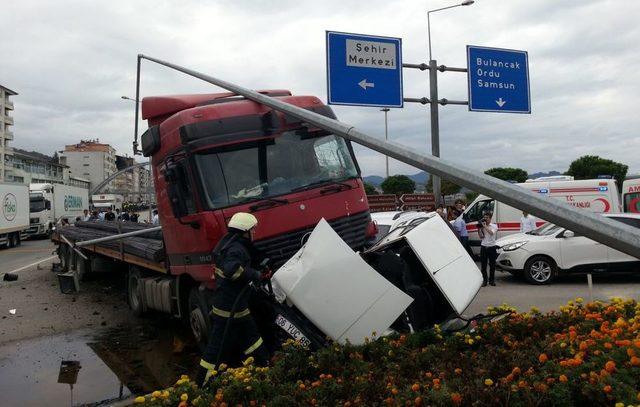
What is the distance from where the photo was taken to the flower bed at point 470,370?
8.55 feet

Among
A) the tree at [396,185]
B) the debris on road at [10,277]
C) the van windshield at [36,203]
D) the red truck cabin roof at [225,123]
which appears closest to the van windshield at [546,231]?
the red truck cabin roof at [225,123]

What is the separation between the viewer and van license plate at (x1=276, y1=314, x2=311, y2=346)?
5129mm

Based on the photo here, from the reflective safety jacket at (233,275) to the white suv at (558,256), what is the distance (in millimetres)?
8455

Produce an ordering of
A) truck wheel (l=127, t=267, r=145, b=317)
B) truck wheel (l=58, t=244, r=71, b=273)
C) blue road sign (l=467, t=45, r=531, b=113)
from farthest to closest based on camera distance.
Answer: truck wheel (l=58, t=244, r=71, b=273) < blue road sign (l=467, t=45, r=531, b=113) < truck wheel (l=127, t=267, r=145, b=317)

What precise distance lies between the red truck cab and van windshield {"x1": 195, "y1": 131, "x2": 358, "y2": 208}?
1 cm

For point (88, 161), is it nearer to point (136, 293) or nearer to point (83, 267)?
point (83, 267)

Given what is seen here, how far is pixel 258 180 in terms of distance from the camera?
20.8 ft

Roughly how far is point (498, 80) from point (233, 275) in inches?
439

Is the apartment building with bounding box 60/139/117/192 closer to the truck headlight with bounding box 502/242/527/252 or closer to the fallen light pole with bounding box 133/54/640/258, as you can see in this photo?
the truck headlight with bounding box 502/242/527/252

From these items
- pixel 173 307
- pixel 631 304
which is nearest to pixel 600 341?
pixel 631 304

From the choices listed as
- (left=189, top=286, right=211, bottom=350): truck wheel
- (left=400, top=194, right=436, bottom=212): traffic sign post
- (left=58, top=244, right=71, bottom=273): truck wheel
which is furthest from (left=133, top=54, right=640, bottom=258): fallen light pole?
(left=400, top=194, right=436, bottom=212): traffic sign post

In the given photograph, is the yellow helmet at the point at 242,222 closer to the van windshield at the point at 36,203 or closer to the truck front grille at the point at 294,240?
the truck front grille at the point at 294,240

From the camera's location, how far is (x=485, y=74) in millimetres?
14125

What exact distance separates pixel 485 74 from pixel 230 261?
10899 mm
